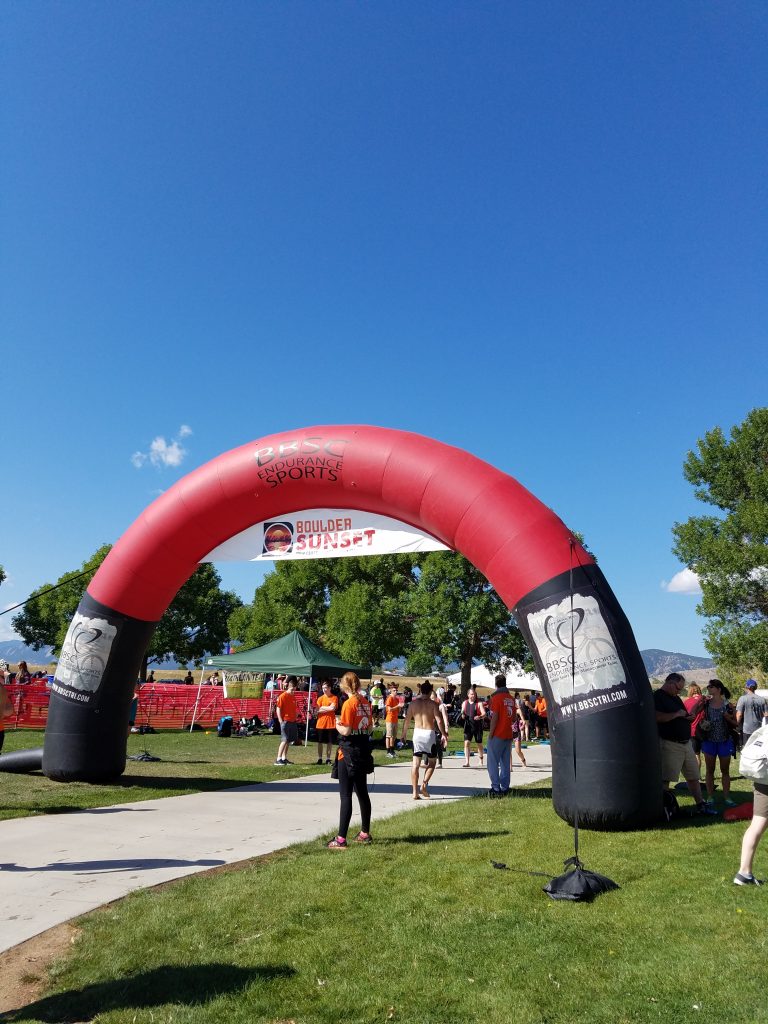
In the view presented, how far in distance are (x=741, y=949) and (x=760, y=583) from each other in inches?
1094

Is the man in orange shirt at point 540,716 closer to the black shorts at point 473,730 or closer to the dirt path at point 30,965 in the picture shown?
the black shorts at point 473,730

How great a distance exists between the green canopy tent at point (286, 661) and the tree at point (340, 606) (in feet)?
52.3

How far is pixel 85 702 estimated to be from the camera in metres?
10.3

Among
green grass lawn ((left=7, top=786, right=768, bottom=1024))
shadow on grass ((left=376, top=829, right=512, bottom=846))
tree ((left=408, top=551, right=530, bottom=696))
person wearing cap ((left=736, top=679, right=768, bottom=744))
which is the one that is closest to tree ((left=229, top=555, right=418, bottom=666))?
tree ((left=408, top=551, right=530, bottom=696))

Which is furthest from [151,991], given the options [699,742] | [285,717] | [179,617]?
[179,617]

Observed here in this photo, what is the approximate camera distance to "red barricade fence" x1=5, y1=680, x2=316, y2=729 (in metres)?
20.5

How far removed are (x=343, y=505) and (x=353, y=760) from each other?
413cm

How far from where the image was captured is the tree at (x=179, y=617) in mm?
48594

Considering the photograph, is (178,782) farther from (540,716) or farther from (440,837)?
(540,716)

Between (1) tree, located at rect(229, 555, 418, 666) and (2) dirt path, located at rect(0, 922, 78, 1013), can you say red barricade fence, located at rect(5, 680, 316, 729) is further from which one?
(2) dirt path, located at rect(0, 922, 78, 1013)

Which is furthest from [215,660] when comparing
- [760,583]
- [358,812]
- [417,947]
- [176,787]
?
[760,583]

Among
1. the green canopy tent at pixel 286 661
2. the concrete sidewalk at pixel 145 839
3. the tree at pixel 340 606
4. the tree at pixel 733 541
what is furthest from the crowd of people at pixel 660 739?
the tree at pixel 340 606

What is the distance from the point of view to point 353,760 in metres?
6.70

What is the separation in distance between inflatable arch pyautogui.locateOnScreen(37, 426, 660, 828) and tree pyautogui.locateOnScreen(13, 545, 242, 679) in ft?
125
